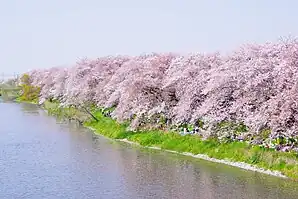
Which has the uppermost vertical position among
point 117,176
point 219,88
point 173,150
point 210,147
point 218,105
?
point 219,88

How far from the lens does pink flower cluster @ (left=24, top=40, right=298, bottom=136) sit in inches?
805

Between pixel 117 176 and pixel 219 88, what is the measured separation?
8.14 metres

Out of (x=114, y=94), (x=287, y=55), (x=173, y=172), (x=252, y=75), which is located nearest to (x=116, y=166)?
(x=173, y=172)

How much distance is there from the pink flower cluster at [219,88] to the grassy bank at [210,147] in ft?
3.93

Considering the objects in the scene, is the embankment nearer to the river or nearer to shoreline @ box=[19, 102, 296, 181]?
shoreline @ box=[19, 102, 296, 181]

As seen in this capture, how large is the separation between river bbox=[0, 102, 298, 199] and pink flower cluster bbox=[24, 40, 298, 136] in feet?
9.52

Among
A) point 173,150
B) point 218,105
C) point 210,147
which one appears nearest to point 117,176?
point 210,147

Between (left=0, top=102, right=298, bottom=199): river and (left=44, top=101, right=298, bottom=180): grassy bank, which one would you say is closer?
(left=0, top=102, right=298, bottom=199): river

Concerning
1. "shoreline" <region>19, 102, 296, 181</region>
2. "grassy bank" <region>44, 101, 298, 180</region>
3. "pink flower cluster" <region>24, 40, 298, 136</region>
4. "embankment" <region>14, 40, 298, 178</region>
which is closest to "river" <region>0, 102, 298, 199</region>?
"shoreline" <region>19, 102, 296, 181</region>

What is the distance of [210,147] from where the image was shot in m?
25.5

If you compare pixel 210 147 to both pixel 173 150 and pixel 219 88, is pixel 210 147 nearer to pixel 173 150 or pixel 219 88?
pixel 173 150

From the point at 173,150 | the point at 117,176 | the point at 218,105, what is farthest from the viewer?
the point at 173,150

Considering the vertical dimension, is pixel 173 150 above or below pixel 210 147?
below

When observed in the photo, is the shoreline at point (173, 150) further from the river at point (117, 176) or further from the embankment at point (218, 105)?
the river at point (117, 176)
